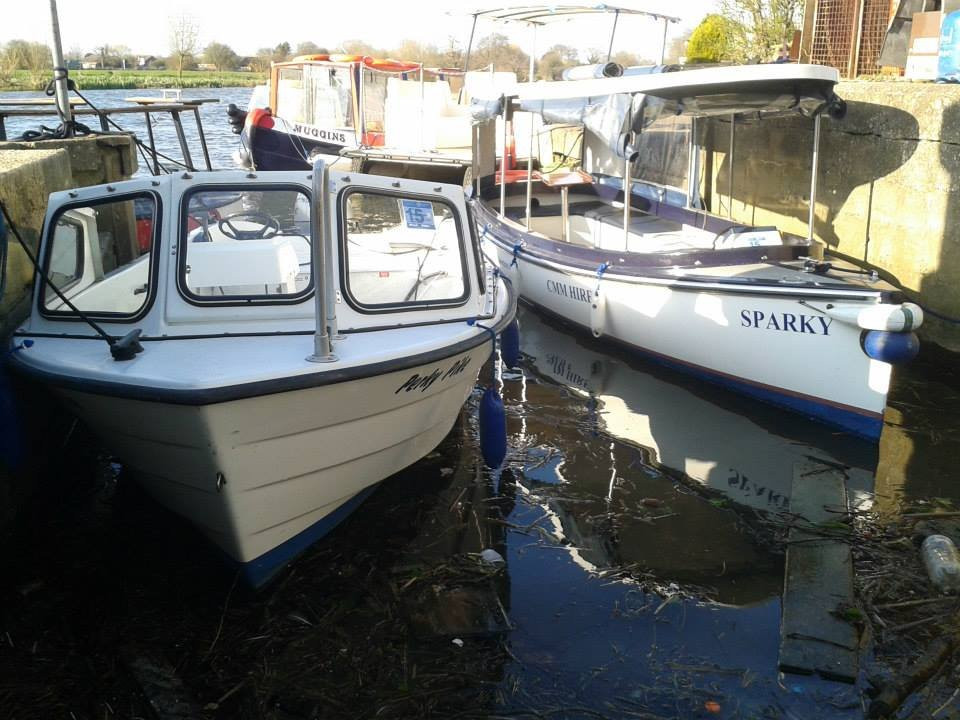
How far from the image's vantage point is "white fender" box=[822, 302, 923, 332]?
605cm

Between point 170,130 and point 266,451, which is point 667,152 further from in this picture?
point 170,130

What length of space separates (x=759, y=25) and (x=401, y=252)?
1255 centimetres

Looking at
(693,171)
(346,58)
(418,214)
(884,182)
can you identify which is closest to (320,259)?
(418,214)

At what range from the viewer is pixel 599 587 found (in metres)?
4.70

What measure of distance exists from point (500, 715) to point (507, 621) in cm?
67

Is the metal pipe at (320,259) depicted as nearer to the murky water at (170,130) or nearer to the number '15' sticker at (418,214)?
the number '15' sticker at (418,214)

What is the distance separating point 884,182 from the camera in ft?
28.0

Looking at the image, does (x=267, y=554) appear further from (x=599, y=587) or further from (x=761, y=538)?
(x=761, y=538)

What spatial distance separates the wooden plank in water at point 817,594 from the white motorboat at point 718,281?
3.64 ft

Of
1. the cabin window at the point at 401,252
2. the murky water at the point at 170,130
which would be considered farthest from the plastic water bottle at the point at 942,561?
the murky water at the point at 170,130

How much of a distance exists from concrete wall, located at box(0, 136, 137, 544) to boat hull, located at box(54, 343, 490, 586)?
63 centimetres

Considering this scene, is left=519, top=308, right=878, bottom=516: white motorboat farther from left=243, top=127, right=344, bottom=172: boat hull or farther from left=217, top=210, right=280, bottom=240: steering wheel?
left=243, top=127, right=344, bottom=172: boat hull

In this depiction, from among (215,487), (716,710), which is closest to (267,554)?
(215,487)

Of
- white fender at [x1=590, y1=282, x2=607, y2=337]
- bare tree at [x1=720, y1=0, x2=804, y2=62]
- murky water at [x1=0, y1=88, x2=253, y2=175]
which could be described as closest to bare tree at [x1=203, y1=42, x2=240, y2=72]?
murky water at [x1=0, y1=88, x2=253, y2=175]
